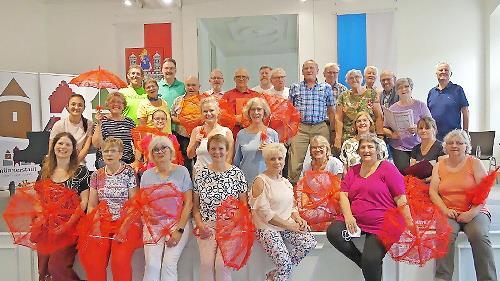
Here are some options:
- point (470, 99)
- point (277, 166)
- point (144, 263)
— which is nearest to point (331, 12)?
point (470, 99)

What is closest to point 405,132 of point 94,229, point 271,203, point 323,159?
point 323,159

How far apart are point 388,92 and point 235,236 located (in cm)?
290

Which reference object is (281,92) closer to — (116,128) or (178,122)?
(178,122)

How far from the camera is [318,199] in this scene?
13.7 feet

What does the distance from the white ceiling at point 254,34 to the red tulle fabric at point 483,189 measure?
5.89 metres

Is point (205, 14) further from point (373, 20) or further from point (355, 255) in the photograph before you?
point (355, 255)

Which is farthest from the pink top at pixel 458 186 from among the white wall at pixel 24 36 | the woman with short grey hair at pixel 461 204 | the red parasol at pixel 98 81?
the white wall at pixel 24 36

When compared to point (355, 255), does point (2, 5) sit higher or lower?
higher

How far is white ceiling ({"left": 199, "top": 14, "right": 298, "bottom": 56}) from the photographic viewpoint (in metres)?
9.84

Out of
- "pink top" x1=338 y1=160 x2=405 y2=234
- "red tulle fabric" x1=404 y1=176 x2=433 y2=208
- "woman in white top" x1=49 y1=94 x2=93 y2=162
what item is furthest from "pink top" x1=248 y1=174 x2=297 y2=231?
"woman in white top" x1=49 y1=94 x2=93 y2=162

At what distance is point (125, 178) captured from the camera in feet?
13.6

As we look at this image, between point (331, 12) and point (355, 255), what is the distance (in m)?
5.94

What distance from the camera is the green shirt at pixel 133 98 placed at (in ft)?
17.8

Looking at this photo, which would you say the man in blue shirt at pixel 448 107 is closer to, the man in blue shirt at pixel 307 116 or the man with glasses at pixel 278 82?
the man in blue shirt at pixel 307 116
